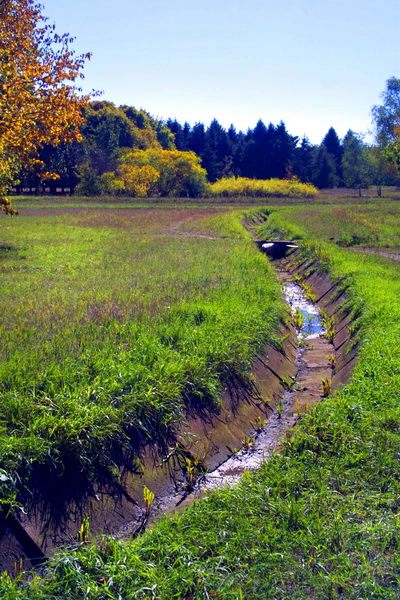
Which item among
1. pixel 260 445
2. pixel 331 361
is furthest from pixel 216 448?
pixel 331 361

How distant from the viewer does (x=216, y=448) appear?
647 cm

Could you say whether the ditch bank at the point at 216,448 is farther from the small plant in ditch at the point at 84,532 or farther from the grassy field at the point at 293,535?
the grassy field at the point at 293,535

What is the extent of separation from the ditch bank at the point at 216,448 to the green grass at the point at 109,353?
19cm

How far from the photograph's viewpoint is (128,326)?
27.7ft

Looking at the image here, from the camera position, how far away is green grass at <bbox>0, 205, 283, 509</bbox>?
Result: 198 inches

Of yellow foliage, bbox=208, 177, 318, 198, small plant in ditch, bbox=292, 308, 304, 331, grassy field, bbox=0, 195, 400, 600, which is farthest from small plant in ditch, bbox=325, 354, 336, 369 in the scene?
yellow foliage, bbox=208, 177, 318, 198

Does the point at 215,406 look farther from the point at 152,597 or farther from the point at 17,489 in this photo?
the point at 152,597

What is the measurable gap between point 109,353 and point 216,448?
1.68 m

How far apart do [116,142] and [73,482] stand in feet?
226

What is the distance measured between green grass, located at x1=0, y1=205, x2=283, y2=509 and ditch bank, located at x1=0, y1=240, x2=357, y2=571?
0.19 metres

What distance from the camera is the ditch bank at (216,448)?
4523 millimetres

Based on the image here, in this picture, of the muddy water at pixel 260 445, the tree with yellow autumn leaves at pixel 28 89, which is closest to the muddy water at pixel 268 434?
the muddy water at pixel 260 445

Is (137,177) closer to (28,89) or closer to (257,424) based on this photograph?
(28,89)

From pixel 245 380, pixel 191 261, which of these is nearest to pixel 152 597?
pixel 245 380
